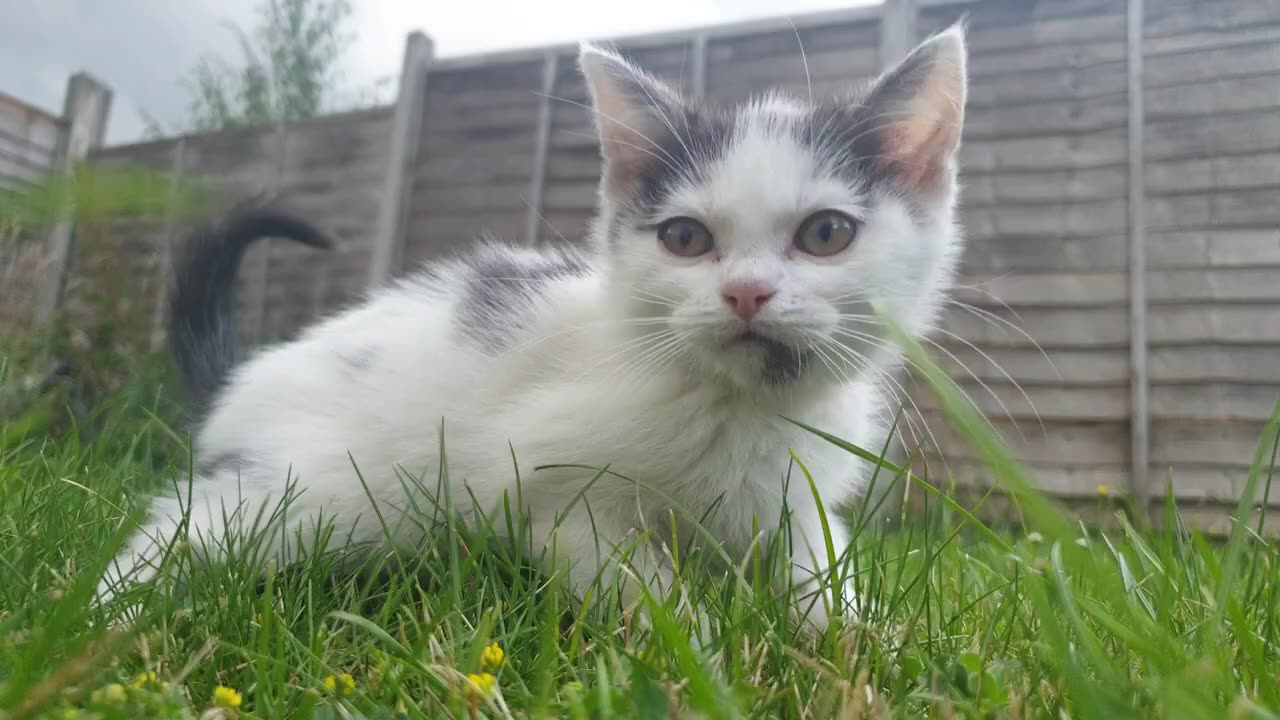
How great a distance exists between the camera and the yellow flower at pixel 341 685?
72 cm

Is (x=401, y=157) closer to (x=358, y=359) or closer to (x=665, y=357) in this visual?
(x=358, y=359)

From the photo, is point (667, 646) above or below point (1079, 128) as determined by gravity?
below

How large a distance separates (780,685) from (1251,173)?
Answer: 3.06 meters

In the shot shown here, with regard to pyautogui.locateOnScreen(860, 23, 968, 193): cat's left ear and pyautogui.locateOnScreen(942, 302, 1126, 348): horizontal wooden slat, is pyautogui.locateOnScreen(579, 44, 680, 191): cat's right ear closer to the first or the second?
pyautogui.locateOnScreen(860, 23, 968, 193): cat's left ear

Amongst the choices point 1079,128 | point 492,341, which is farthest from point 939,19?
point 492,341

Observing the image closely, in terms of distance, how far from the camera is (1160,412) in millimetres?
2822

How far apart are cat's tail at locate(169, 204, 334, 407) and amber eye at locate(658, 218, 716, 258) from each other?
892 millimetres

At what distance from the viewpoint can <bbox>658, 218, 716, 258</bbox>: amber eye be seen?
45.3 inches

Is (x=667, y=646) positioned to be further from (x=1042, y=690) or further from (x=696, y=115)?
(x=696, y=115)

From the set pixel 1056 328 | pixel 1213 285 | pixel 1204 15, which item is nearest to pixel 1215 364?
pixel 1213 285

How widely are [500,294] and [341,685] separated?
0.83 meters

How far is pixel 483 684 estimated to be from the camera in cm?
70

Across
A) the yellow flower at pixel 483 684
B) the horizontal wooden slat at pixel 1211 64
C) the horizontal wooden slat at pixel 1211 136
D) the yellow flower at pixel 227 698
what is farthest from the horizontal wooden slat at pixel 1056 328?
the yellow flower at pixel 227 698

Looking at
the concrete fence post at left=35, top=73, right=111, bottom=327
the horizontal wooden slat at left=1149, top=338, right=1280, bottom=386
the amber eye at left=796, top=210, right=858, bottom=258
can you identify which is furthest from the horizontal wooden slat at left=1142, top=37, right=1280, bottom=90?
the concrete fence post at left=35, top=73, right=111, bottom=327
